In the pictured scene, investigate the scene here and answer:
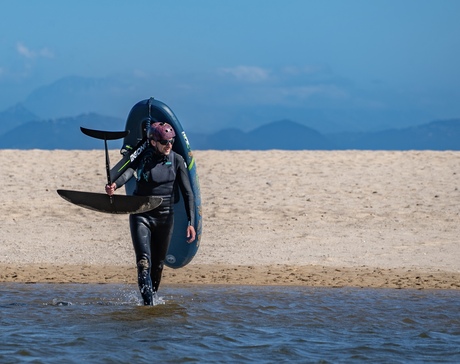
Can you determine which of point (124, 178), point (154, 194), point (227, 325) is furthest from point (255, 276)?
point (124, 178)

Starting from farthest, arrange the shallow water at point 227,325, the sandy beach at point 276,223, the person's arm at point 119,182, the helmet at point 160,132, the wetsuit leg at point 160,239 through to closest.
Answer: the sandy beach at point 276,223 < the wetsuit leg at point 160,239 < the helmet at point 160,132 < the person's arm at point 119,182 < the shallow water at point 227,325

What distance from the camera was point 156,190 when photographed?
10.6m

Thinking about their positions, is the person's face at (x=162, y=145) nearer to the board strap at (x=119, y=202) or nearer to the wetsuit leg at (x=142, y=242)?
the board strap at (x=119, y=202)

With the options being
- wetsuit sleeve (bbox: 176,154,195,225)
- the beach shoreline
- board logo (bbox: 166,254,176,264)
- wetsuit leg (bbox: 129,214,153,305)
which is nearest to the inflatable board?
board logo (bbox: 166,254,176,264)

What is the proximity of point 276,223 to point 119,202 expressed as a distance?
7109 millimetres

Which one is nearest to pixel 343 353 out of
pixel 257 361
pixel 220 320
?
pixel 257 361

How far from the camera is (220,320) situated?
10625 mm

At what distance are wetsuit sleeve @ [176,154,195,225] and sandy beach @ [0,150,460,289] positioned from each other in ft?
8.52

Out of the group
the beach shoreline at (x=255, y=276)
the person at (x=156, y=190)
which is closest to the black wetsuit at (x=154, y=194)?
the person at (x=156, y=190)

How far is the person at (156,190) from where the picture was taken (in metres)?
10.5

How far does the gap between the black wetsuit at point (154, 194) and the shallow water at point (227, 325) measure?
2.31ft

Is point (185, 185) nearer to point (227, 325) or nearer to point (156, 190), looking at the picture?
point (156, 190)

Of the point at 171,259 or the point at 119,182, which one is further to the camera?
the point at 171,259

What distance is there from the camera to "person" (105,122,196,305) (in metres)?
10.5
